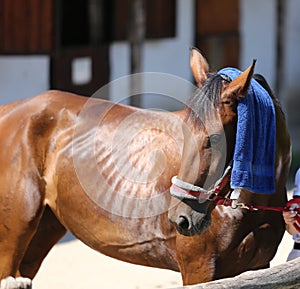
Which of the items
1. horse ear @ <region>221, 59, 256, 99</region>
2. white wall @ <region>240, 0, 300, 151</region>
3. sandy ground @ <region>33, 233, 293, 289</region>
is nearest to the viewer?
horse ear @ <region>221, 59, 256, 99</region>

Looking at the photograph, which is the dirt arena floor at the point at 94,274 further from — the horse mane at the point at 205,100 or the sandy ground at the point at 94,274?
the horse mane at the point at 205,100

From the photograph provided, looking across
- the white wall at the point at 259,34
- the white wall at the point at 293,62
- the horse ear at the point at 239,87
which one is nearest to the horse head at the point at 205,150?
the horse ear at the point at 239,87

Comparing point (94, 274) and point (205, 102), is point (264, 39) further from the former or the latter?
point (205, 102)

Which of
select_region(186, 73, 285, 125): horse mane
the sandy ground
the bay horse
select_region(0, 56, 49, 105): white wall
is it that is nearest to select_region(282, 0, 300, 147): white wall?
select_region(0, 56, 49, 105): white wall

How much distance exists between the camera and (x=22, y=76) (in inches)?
330

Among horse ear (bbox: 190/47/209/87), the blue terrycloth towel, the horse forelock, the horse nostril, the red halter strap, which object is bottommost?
the horse nostril

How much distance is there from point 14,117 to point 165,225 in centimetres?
104

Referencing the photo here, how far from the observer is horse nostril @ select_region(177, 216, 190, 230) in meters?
3.67

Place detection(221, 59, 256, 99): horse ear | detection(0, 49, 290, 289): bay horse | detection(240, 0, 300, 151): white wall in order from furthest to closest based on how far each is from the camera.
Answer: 1. detection(240, 0, 300, 151): white wall
2. detection(0, 49, 290, 289): bay horse
3. detection(221, 59, 256, 99): horse ear

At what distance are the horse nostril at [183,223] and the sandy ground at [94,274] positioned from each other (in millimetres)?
2145

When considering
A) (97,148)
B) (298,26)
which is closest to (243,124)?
(97,148)

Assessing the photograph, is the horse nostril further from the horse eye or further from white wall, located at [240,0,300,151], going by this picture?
white wall, located at [240,0,300,151]

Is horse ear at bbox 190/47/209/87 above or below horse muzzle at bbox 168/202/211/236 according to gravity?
above

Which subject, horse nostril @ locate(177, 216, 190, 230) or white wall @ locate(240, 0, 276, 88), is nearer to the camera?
horse nostril @ locate(177, 216, 190, 230)
